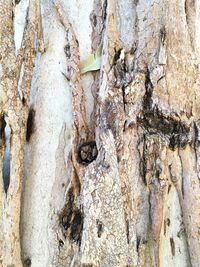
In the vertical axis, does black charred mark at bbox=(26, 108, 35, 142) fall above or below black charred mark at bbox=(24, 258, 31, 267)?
above

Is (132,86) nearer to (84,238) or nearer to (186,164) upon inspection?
(186,164)

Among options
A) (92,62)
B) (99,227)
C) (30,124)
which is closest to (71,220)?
(99,227)

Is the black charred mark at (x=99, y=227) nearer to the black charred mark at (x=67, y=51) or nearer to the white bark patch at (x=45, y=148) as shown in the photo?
the white bark patch at (x=45, y=148)

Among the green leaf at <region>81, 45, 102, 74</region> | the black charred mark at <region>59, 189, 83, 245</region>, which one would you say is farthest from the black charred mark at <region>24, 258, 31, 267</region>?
the green leaf at <region>81, 45, 102, 74</region>

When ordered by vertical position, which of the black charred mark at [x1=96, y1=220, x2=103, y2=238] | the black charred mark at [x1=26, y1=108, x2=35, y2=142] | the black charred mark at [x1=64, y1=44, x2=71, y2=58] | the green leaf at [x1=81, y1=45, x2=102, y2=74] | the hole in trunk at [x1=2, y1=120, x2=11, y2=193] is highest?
the black charred mark at [x1=64, y1=44, x2=71, y2=58]

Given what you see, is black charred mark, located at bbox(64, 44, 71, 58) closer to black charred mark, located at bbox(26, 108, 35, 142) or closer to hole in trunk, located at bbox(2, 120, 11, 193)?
black charred mark, located at bbox(26, 108, 35, 142)

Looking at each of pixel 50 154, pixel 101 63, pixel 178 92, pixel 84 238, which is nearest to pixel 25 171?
pixel 50 154

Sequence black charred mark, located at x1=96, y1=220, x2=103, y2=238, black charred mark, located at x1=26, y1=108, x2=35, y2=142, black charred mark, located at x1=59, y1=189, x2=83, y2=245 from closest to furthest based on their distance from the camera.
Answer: black charred mark, located at x1=96, y1=220, x2=103, y2=238
black charred mark, located at x1=59, y1=189, x2=83, y2=245
black charred mark, located at x1=26, y1=108, x2=35, y2=142

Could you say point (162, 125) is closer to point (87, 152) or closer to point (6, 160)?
point (87, 152)
